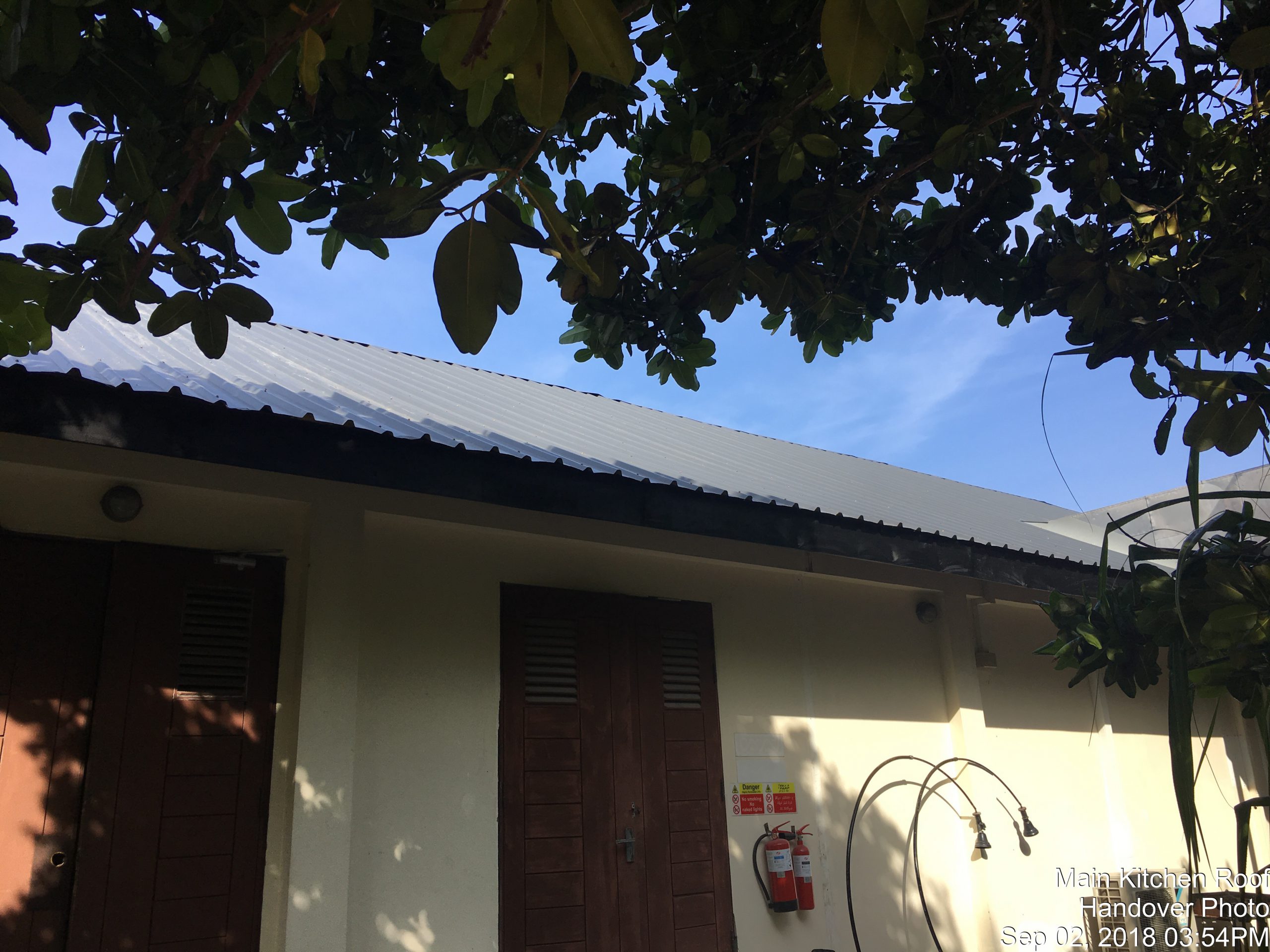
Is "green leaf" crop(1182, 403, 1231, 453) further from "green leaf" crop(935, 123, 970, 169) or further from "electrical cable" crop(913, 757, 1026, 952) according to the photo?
"electrical cable" crop(913, 757, 1026, 952)

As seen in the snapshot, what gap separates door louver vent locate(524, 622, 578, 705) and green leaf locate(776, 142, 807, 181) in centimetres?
299

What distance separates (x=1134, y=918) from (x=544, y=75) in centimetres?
772

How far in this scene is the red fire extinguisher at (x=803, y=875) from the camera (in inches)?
211

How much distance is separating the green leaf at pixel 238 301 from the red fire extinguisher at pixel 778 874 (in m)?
4.56

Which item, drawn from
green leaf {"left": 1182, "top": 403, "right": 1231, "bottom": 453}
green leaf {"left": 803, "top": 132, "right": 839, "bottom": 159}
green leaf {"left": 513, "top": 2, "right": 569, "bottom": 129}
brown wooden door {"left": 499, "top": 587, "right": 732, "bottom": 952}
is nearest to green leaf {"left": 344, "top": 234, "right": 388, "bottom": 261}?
green leaf {"left": 513, "top": 2, "right": 569, "bottom": 129}

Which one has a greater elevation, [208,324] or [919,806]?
[208,324]

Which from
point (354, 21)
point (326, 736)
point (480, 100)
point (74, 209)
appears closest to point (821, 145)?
point (480, 100)

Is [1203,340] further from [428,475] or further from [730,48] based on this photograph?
[428,475]

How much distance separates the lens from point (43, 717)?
3.59 metres

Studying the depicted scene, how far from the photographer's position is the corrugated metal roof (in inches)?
165

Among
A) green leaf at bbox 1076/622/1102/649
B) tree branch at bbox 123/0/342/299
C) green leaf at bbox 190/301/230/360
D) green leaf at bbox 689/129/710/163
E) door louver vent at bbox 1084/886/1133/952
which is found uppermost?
green leaf at bbox 689/129/710/163

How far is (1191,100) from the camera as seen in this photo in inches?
132

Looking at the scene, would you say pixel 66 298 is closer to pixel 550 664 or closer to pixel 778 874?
pixel 550 664

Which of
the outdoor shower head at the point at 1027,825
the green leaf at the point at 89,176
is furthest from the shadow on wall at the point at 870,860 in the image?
the green leaf at the point at 89,176
